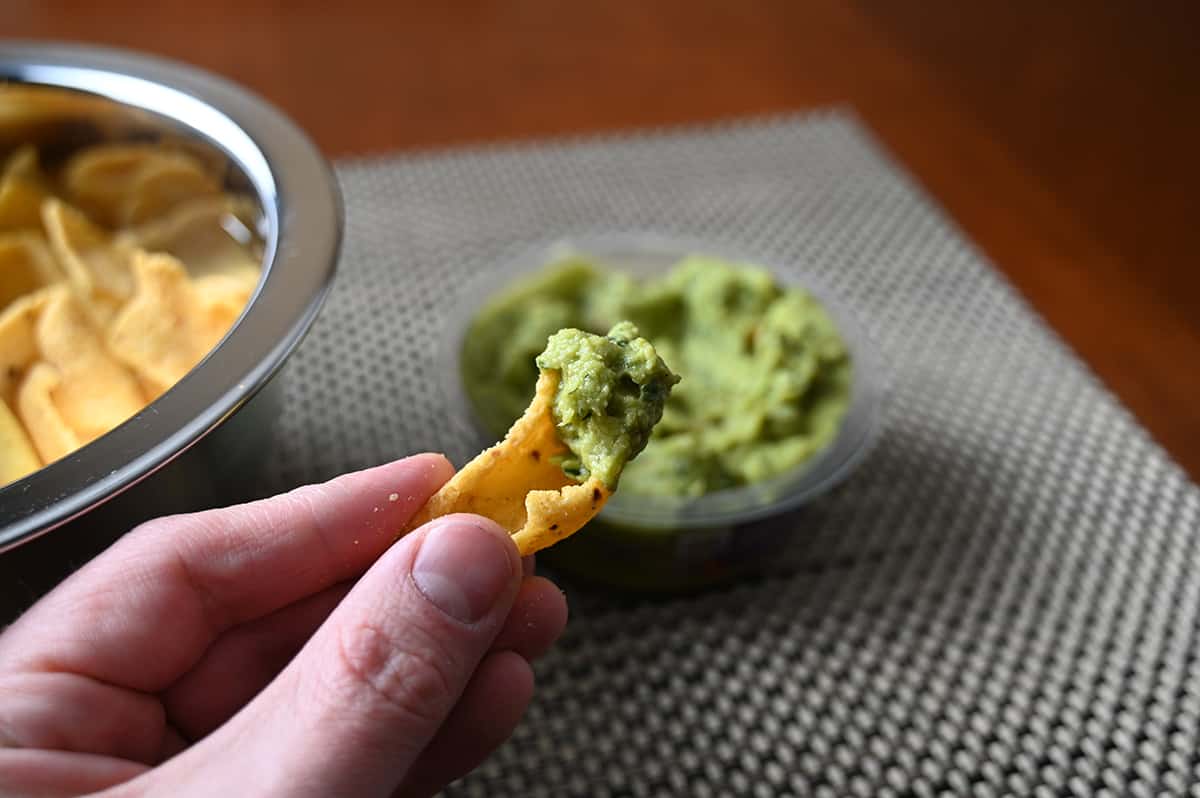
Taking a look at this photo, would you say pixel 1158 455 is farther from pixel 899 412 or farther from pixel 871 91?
pixel 871 91

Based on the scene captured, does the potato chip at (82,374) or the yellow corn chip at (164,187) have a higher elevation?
the yellow corn chip at (164,187)

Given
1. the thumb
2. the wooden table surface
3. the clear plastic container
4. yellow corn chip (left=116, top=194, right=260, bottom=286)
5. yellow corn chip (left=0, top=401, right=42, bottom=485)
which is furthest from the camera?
the wooden table surface

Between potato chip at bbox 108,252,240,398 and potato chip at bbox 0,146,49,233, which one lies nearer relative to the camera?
potato chip at bbox 108,252,240,398

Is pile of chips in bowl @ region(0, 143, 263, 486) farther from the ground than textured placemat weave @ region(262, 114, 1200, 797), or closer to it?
farther from the ground

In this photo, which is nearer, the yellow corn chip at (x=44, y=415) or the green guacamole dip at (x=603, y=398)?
the green guacamole dip at (x=603, y=398)

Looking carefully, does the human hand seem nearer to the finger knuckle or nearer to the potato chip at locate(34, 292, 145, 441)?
the finger knuckle

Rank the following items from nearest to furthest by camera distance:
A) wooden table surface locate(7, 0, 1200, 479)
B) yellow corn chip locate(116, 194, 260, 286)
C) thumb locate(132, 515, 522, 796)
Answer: thumb locate(132, 515, 522, 796), yellow corn chip locate(116, 194, 260, 286), wooden table surface locate(7, 0, 1200, 479)

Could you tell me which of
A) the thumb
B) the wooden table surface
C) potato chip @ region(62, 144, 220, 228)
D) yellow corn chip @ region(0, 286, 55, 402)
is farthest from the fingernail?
the wooden table surface

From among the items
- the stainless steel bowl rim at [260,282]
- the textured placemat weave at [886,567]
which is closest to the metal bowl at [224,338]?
the stainless steel bowl rim at [260,282]

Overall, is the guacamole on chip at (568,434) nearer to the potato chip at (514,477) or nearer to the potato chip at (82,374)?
the potato chip at (514,477)
